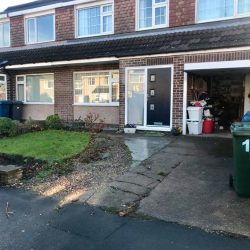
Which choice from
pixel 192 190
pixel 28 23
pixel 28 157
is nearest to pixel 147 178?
pixel 192 190

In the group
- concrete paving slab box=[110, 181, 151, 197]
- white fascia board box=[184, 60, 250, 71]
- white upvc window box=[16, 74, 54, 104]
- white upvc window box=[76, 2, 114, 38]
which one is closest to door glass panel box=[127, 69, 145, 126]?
white fascia board box=[184, 60, 250, 71]

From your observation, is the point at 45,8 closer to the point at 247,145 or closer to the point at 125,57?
the point at 125,57

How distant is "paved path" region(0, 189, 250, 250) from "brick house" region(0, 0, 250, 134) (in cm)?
660

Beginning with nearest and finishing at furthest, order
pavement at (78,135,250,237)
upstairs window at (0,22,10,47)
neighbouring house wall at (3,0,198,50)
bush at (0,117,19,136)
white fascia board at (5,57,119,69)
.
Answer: pavement at (78,135,250,237)
bush at (0,117,19,136)
neighbouring house wall at (3,0,198,50)
white fascia board at (5,57,119,69)
upstairs window at (0,22,10,47)

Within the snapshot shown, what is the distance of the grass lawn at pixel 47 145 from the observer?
7.88m

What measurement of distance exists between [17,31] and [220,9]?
421 inches

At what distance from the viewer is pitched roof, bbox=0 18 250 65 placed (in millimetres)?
10077

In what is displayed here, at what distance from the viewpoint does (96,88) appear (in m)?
13.9

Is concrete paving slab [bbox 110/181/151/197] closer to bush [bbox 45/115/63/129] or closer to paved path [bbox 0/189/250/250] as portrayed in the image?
paved path [bbox 0/189/250/250]

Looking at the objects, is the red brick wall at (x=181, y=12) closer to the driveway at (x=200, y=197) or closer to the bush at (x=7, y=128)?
the driveway at (x=200, y=197)

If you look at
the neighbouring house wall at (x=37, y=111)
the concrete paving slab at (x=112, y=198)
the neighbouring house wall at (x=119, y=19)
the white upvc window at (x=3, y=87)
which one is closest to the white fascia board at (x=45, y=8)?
the neighbouring house wall at (x=119, y=19)

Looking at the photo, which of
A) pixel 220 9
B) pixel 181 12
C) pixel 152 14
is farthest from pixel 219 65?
pixel 152 14

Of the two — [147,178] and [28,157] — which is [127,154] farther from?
[28,157]

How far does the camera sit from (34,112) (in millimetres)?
15906
